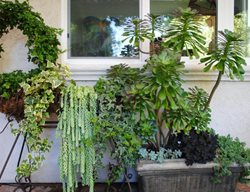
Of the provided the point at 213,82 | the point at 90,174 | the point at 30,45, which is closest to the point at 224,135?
the point at 213,82

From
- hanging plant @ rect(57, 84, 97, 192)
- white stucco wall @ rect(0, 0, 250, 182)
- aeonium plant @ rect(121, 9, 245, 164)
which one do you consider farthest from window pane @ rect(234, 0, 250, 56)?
hanging plant @ rect(57, 84, 97, 192)

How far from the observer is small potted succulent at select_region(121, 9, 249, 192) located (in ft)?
10.4

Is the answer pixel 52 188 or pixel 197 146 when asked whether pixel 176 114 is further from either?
pixel 52 188

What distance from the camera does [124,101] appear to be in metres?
3.32

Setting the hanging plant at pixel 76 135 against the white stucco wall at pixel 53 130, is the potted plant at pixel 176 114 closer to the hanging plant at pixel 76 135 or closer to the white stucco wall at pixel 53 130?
the hanging plant at pixel 76 135

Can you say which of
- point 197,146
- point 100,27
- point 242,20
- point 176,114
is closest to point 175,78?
point 176,114

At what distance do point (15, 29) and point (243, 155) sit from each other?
263 centimetres

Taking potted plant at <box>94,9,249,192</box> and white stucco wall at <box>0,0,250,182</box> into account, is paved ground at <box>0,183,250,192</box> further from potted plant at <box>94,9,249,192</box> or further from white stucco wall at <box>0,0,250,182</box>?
potted plant at <box>94,9,249,192</box>

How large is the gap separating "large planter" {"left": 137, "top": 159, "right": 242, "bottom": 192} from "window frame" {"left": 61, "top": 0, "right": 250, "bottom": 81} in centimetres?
107

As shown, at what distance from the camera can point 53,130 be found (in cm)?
387

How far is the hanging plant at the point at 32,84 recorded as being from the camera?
318 cm

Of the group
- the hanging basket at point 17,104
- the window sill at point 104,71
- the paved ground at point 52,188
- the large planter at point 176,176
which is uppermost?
the window sill at point 104,71

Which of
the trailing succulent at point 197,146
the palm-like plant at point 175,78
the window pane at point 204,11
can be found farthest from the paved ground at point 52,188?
the window pane at point 204,11

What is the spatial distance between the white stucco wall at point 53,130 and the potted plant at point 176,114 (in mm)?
444
